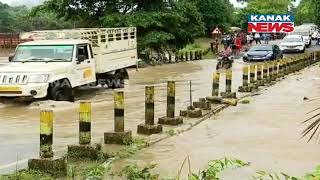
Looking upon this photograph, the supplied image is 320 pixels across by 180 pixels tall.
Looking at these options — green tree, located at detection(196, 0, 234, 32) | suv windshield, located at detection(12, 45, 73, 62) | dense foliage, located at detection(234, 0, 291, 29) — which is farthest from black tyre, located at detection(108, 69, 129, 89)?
dense foliage, located at detection(234, 0, 291, 29)

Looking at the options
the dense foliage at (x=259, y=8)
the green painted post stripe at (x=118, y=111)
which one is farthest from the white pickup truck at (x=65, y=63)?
the dense foliage at (x=259, y=8)

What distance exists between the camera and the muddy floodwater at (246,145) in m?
6.98

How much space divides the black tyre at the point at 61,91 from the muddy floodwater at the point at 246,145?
13.9ft

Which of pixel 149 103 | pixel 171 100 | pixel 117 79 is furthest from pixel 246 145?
pixel 117 79

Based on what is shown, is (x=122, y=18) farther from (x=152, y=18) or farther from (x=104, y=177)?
(x=104, y=177)

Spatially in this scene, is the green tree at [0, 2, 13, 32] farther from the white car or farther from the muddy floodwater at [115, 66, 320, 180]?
the muddy floodwater at [115, 66, 320, 180]

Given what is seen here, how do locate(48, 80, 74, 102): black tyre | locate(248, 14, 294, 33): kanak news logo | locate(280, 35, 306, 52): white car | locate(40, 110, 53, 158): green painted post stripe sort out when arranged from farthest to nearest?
locate(280, 35, 306, 52): white car
locate(248, 14, 294, 33): kanak news logo
locate(48, 80, 74, 102): black tyre
locate(40, 110, 53, 158): green painted post stripe

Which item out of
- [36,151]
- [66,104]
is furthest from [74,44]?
[36,151]

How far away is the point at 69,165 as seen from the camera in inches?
274

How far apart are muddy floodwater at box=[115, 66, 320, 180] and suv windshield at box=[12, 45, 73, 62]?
495cm

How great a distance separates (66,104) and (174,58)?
25.9 metres

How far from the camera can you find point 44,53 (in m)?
15.3

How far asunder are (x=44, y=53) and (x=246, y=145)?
8310mm

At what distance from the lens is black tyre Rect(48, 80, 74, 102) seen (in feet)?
46.0
